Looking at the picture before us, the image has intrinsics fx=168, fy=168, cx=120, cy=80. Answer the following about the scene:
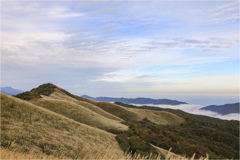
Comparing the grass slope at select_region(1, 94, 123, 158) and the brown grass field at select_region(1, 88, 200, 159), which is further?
the grass slope at select_region(1, 94, 123, 158)

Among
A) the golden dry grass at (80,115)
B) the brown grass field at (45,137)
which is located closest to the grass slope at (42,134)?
the brown grass field at (45,137)

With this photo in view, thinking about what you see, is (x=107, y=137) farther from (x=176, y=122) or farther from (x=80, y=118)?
(x=176, y=122)

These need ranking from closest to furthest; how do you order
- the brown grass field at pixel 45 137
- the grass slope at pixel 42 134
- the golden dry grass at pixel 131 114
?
the brown grass field at pixel 45 137
the grass slope at pixel 42 134
the golden dry grass at pixel 131 114

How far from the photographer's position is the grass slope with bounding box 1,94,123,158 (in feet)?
44.0

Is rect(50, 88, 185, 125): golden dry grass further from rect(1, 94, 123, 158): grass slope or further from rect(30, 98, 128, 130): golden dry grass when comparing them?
rect(1, 94, 123, 158): grass slope

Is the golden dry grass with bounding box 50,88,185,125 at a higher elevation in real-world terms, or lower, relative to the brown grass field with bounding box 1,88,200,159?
lower

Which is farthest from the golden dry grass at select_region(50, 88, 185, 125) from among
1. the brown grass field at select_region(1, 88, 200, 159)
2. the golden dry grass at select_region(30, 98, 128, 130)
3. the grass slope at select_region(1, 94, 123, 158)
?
the grass slope at select_region(1, 94, 123, 158)

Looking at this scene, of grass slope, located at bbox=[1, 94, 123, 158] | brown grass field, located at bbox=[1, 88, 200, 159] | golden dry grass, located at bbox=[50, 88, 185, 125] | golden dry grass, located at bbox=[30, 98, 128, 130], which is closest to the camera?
brown grass field, located at bbox=[1, 88, 200, 159]

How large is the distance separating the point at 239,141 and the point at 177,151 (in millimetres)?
37119

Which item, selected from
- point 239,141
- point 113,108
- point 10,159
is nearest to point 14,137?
point 10,159

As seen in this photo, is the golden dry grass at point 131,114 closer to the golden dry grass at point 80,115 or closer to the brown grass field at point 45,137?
the golden dry grass at point 80,115

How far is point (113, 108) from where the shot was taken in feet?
224

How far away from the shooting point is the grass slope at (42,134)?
44.0ft

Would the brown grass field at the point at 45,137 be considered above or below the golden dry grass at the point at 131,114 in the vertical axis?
above
